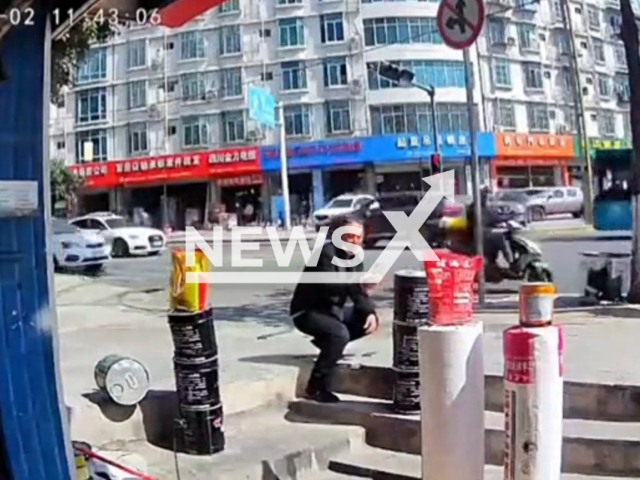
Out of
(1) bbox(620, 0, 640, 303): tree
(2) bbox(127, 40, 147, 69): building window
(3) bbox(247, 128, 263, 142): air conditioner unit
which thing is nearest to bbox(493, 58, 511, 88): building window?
(3) bbox(247, 128, 263, 142): air conditioner unit

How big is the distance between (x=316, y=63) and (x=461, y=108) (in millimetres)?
6386

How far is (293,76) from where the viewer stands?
3853 centimetres

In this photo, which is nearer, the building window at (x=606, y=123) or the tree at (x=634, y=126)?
the tree at (x=634, y=126)

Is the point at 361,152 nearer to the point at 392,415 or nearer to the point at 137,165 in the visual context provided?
the point at 137,165

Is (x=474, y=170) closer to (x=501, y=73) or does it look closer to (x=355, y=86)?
(x=355, y=86)

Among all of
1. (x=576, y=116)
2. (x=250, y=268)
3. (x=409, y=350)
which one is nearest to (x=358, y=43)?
(x=576, y=116)

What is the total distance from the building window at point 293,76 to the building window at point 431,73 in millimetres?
2901

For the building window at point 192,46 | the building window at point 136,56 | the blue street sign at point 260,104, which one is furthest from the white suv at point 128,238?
the building window at point 136,56

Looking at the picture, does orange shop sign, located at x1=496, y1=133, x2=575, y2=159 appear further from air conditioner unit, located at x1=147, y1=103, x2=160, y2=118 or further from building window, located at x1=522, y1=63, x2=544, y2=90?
air conditioner unit, located at x1=147, y1=103, x2=160, y2=118

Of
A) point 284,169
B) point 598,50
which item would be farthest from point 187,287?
point 598,50

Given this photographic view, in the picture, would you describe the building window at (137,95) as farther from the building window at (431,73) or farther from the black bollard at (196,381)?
the black bollard at (196,381)

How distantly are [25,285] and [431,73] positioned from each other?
34976 millimetres

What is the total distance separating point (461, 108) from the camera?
36.9 m

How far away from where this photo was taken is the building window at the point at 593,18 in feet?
143
